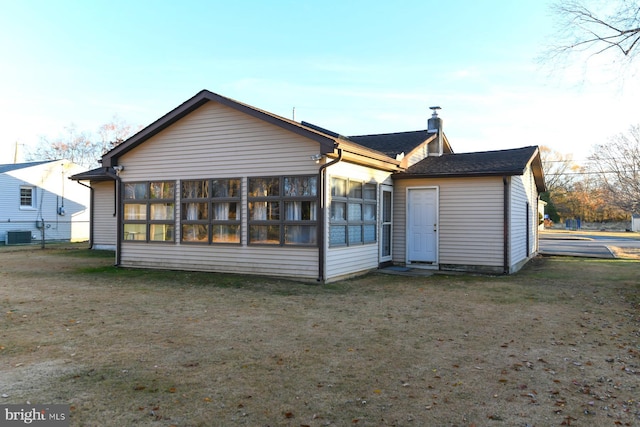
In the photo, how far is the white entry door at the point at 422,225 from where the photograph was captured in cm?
1241

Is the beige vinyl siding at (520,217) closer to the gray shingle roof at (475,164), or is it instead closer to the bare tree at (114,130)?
the gray shingle roof at (475,164)

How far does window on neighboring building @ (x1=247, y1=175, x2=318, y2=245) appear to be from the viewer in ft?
32.0

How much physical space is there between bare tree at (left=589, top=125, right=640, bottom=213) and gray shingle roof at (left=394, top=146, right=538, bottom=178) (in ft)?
17.7

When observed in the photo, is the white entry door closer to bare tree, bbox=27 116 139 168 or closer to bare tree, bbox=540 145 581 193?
bare tree, bbox=27 116 139 168

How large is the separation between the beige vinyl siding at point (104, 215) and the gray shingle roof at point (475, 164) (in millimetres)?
11606

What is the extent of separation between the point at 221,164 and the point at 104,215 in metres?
9.30

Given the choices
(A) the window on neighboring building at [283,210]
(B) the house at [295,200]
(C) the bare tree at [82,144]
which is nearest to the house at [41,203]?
(C) the bare tree at [82,144]

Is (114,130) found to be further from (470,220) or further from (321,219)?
(470,220)

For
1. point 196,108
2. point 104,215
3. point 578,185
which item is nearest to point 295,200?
point 196,108

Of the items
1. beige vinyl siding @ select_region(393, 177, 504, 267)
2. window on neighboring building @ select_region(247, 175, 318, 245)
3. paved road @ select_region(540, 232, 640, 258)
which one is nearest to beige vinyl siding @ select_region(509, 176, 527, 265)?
beige vinyl siding @ select_region(393, 177, 504, 267)

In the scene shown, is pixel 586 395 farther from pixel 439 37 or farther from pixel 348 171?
pixel 439 37

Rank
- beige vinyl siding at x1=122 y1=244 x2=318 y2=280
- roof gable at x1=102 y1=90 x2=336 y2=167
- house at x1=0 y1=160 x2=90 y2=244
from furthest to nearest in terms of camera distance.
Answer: house at x1=0 y1=160 x2=90 y2=244 → beige vinyl siding at x1=122 y1=244 x2=318 y2=280 → roof gable at x1=102 y1=90 x2=336 y2=167

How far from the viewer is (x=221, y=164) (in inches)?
428

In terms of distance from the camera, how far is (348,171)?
10.4 meters
